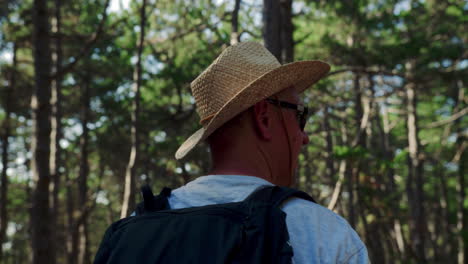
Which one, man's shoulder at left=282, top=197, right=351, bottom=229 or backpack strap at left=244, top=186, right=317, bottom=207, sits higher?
backpack strap at left=244, top=186, right=317, bottom=207

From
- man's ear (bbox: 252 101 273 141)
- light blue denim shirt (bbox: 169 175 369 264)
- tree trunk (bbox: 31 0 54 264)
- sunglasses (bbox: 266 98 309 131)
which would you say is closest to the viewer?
light blue denim shirt (bbox: 169 175 369 264)

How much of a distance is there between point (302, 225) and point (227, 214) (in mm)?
224

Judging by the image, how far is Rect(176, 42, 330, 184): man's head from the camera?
1.77 m

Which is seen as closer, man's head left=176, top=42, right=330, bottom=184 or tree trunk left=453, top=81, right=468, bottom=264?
man's head left=176, top=42, right=330, bottom=184

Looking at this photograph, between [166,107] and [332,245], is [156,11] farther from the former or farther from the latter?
[332,245]

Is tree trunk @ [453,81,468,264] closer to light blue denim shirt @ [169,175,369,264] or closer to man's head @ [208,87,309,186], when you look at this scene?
man's head @ [208,87,309,186]

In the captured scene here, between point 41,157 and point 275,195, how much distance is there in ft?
19.4

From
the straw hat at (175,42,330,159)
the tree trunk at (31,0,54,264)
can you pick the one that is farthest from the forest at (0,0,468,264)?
the straw hat at (175,42,330,159)

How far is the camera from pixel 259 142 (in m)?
1.74

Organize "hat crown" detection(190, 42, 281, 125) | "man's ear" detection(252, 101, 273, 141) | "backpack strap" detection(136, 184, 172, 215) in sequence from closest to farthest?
"backpack strap" detection(136, 184, 172, 215) → "man's ear" detection(252, 101, 273, 141) → "hat crown" detection(190, 42, 281, 125)

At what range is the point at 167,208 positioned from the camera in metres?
1.65

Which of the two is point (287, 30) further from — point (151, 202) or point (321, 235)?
point (321, 235)

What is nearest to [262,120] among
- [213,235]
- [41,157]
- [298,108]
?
[298,108]

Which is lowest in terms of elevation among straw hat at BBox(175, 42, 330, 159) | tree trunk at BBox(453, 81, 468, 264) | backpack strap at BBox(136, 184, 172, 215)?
tree trunk at BBox(453, 81, 468, 264)
